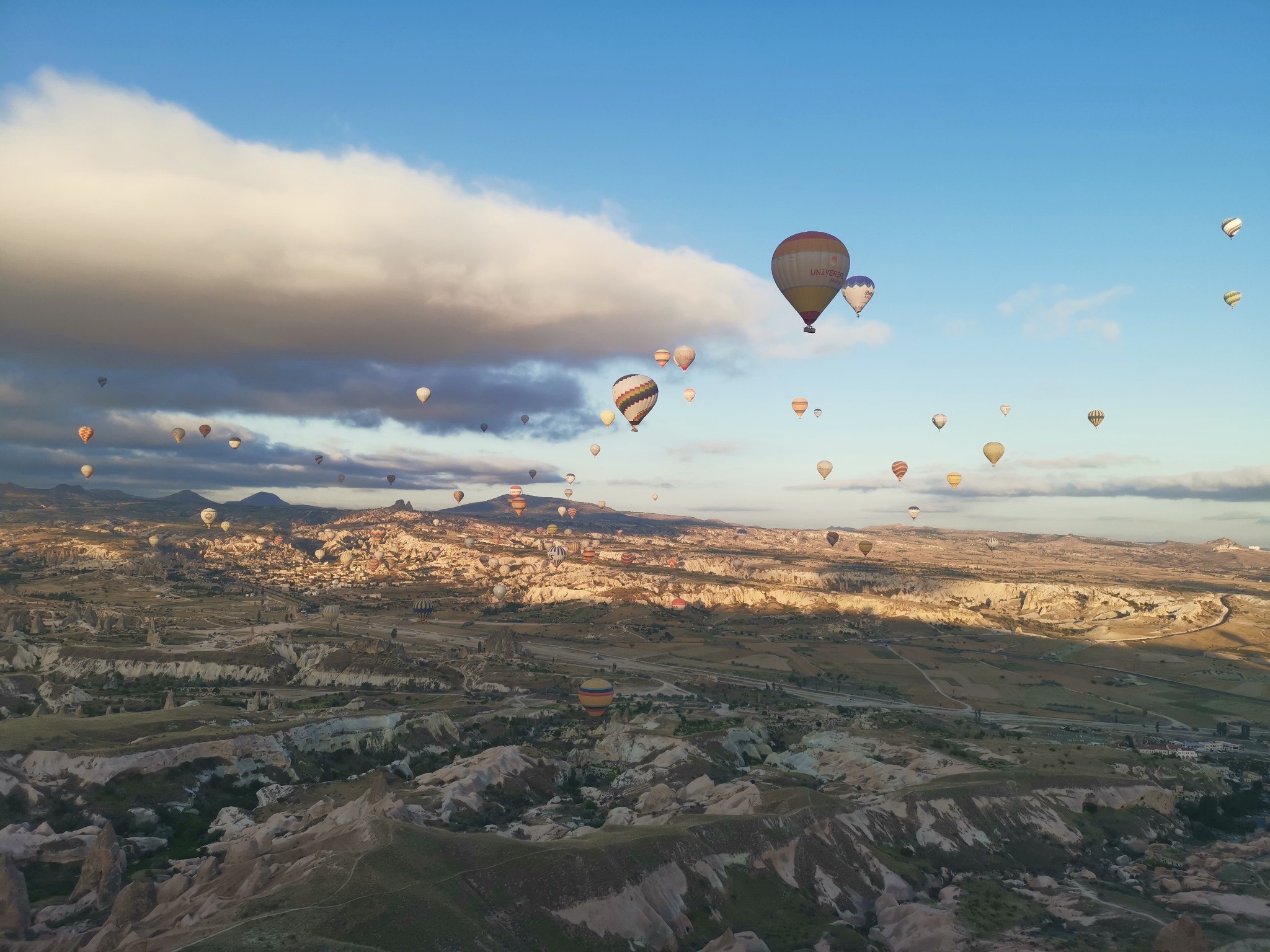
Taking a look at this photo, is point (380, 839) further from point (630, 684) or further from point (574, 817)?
point (630, 684)

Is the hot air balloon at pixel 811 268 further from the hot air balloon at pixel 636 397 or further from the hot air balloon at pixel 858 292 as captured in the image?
the hot air balloon at pixel 636 397

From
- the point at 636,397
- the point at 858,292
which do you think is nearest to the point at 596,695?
the point at 636,397

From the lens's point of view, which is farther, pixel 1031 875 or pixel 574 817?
pixel 574 817

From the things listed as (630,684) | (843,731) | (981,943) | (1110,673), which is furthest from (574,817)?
(1110,673)

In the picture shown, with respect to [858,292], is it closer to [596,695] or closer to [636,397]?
[636,397]

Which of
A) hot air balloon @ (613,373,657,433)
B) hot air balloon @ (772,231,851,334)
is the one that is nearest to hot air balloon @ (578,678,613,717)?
hot air balloon @ (613,373,657,433)

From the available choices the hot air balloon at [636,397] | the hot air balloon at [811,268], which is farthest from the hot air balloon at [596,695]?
the hot air balloon at [811,268]

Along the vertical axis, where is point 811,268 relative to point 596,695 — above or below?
above
